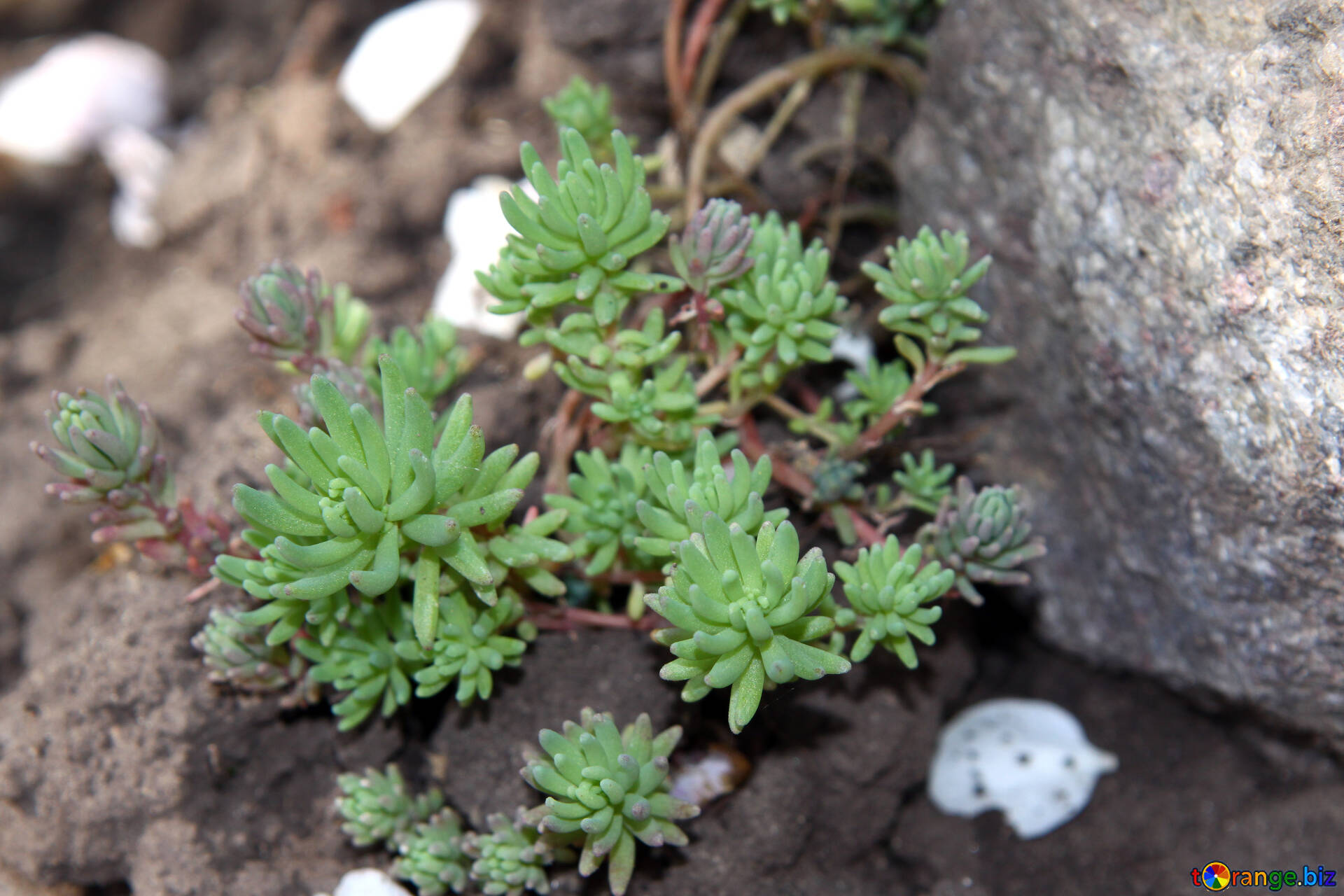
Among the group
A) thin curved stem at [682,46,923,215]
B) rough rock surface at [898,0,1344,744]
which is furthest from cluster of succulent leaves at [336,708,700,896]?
thin curved stem at [682,46,923,215]

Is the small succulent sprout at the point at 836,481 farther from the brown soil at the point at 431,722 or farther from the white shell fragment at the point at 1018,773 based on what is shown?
the white shell fragment at the point at 1018,773

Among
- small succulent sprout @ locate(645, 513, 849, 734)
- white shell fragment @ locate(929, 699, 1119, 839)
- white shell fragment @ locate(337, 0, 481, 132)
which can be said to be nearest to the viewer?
small succulent sprout @ locate(645, 513, 849, 734)

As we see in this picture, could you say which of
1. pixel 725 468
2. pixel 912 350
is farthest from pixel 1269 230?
pixel 725 468

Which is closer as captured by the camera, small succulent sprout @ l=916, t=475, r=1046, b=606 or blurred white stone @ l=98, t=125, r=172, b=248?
small succulent sprout @ l=916, t=475, r=1046, b=606

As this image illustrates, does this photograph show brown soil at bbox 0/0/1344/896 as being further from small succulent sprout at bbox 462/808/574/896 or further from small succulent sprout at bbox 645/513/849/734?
small succulent sprout at bbox 645/513/849/734

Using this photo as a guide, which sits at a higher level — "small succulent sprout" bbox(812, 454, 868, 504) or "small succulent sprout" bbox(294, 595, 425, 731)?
"small succulent sprout" bbox(812, 454, 868, 504)

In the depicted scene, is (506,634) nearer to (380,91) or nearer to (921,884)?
(921,884)

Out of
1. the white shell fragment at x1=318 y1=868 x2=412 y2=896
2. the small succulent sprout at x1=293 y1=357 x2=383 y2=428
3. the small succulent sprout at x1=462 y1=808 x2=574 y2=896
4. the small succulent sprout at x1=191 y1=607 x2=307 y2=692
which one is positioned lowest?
the white shell fragment at x1=318 y1=868 x2=412 y2=896
